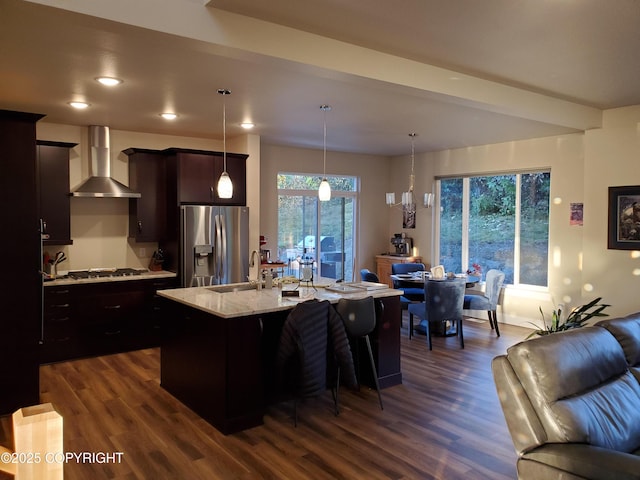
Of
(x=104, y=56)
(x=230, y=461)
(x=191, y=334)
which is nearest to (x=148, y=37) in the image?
(x=104, y=56)

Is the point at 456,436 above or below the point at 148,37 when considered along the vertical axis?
below

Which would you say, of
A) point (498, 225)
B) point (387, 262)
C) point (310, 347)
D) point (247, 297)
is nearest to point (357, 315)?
point (310, 347)

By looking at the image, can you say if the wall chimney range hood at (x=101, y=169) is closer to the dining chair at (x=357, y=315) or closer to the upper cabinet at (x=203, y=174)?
the upper cabinet at (x=203, y=174)

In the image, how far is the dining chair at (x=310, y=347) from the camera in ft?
11.6

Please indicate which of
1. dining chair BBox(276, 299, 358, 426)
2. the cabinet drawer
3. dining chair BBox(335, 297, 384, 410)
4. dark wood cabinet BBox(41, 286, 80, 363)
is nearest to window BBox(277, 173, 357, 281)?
the cabinet drawer

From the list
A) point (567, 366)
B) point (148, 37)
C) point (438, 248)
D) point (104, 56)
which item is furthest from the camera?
point (438, 248)

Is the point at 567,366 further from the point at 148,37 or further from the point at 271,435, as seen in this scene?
the point at 148,37

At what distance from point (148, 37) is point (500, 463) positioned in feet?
11.1

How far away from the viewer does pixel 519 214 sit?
714 cm

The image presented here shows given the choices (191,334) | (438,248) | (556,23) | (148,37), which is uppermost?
(556,23)

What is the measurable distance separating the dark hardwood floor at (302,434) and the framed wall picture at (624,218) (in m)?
2.27

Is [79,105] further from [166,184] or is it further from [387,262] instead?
[387,262]

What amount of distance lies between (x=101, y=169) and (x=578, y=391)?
18.5 feet

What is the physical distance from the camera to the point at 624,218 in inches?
214
